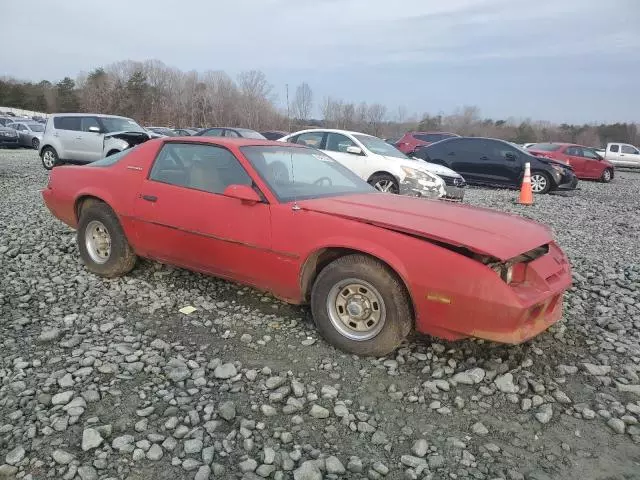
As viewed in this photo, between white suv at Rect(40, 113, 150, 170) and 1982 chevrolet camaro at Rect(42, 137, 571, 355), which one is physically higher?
white suv at Rect(40, 113, 150, 170)

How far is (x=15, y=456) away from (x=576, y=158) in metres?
19.8

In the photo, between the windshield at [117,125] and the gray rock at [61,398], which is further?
the windshield at [117,125]

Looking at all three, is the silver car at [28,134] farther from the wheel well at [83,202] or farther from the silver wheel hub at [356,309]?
the silver wheel hub at [356,309]

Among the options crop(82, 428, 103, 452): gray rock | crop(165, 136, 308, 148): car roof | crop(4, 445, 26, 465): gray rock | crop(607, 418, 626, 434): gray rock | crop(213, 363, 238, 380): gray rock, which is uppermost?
crop(165, 136, 308, 148): car roof

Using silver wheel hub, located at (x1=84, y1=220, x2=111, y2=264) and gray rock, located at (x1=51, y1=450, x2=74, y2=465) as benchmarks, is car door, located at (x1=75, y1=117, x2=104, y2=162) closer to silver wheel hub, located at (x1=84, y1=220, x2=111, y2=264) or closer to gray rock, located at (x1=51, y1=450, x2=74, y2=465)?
silver wheel hub, located at (x1=84, y1=220, x2=111, y2=264)

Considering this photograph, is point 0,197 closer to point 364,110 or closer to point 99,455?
point 99,455

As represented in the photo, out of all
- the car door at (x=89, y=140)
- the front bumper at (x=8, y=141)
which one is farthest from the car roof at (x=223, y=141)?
the front bumper at (x=8, y=141)

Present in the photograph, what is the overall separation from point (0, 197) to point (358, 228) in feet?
26.9

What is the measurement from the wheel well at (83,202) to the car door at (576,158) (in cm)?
1760

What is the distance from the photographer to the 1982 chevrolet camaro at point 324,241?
9.68 ft

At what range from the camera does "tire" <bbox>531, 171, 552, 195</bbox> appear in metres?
12.9

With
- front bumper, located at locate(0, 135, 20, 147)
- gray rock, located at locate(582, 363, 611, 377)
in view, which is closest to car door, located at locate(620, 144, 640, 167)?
gray rock, located at locate(582, 363, 611, 377)

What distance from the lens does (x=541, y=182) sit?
12992mm

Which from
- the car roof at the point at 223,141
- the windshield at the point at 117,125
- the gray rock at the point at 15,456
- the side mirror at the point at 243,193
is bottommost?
the gray rock at the point at 15,456
